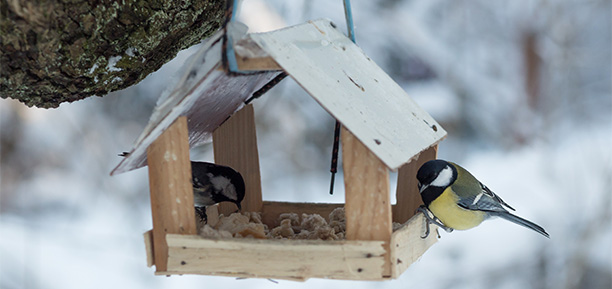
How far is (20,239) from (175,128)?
284 cm

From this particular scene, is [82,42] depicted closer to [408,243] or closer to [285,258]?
[285,258]

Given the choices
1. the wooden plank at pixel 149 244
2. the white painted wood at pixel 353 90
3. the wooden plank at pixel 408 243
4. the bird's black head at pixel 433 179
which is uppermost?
the white painted wood at pixel 353 90

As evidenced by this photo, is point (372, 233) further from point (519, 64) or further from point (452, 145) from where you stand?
point (519, 64)

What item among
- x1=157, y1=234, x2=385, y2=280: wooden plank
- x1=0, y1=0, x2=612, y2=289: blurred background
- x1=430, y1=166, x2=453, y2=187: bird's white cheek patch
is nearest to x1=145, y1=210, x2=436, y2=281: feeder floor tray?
x1=157, y1=234, x2=385, y2=280: wooden plank

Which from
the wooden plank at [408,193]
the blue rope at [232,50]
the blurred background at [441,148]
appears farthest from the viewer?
the blurred background at [441,148]

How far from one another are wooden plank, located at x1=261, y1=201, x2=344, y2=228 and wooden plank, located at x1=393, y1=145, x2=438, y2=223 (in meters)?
0.19

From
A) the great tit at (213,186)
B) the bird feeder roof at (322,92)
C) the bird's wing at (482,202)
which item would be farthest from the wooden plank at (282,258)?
the bird's wing at (482,202)

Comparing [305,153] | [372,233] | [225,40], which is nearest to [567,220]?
[305,153]

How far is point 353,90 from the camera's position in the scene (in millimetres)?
1505

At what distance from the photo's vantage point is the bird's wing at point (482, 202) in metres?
1.78

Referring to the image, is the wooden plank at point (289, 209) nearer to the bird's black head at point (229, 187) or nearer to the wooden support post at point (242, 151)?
the wooden support post at point (242, 151)

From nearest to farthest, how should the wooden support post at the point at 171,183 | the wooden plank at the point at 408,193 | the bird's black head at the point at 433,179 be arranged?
the wooden support post at the point at 171,183 < the bird's black head at the point at 433,179 < the wooden plank at the point at 408,193

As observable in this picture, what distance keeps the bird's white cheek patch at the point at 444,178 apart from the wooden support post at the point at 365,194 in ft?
1.25

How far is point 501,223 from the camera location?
3939mm
